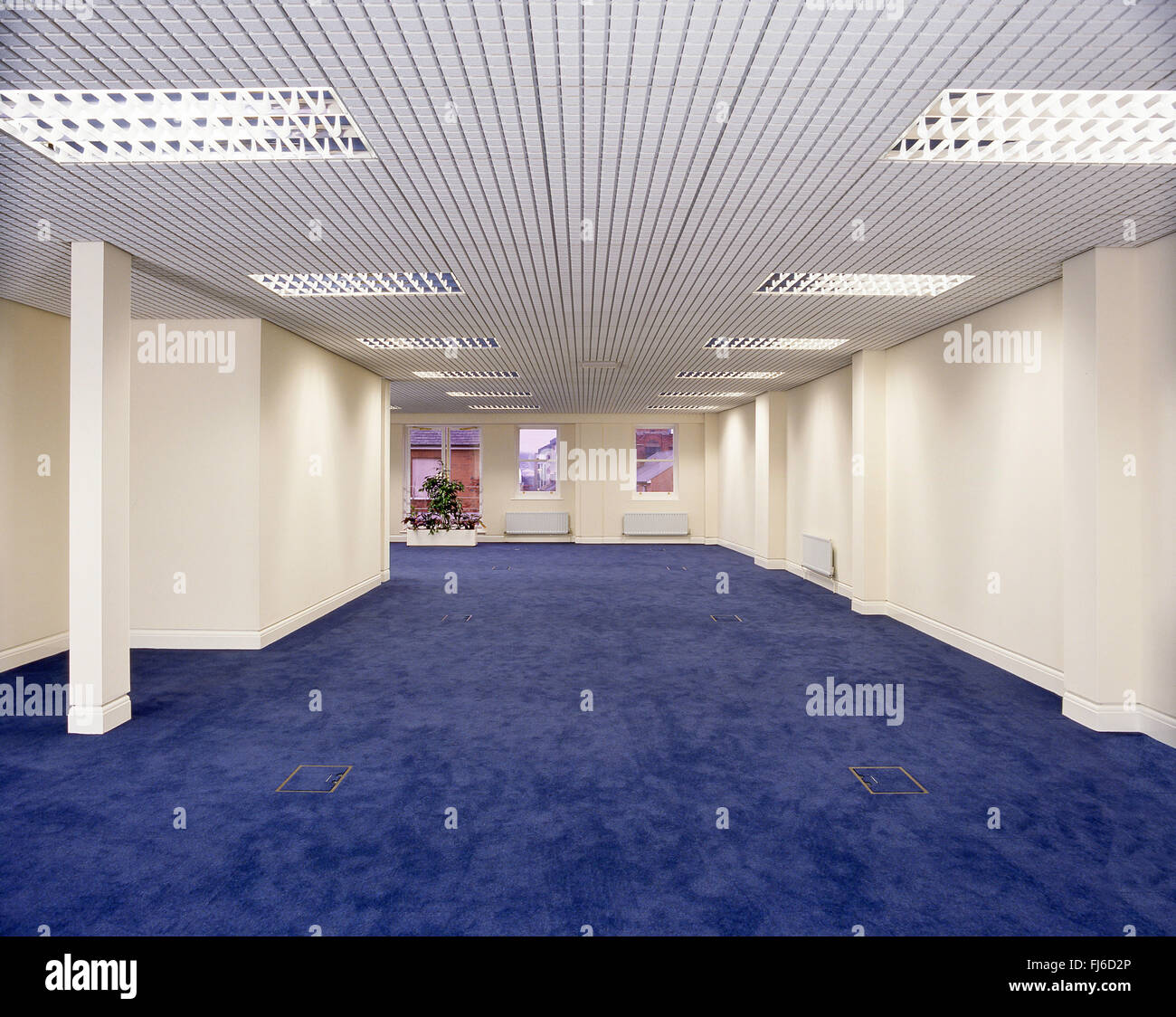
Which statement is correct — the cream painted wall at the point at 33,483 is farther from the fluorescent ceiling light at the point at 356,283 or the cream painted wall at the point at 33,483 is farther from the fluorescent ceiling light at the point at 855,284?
the fluorescent ceiling light at the point at 855,284

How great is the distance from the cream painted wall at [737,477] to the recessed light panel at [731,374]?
310 centimetres

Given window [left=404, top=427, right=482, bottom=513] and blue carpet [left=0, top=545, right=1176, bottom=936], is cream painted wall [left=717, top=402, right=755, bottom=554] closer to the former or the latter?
window [left=404, top=427, right=482, bottom=513]

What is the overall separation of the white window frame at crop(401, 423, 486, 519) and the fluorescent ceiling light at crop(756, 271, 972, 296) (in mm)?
11730

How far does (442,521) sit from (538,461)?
9.59ft

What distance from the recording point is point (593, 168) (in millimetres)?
3131

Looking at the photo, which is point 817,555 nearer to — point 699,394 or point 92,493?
point 699,394

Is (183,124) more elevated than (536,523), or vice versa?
(183,124)

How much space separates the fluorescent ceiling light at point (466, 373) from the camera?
9.56 m

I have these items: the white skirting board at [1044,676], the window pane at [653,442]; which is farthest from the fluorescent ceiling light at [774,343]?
the window pane at [653,442]

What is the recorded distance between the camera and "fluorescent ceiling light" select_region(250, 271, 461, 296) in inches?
194

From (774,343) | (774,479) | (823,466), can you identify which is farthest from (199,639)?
(774,479)

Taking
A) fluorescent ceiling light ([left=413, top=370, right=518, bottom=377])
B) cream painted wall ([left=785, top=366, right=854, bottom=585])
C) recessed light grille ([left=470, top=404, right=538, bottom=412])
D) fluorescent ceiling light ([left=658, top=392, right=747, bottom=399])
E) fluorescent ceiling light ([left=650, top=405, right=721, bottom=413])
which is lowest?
A: cream painted wall ([left=785, top=366, right=854, bottom=585])

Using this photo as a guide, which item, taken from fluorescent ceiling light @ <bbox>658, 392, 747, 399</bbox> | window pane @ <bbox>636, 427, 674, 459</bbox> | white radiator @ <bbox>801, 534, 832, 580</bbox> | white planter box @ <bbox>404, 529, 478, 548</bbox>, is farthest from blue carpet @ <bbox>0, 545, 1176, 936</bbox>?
window pane @ <bbox>636, 427, 674, 459</bbox>
